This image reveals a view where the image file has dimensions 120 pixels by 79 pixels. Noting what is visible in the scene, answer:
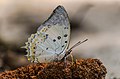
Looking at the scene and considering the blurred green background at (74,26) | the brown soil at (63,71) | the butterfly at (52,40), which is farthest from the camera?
the blurred green background at (74,26)

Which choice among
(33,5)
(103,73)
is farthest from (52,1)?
(103,73)

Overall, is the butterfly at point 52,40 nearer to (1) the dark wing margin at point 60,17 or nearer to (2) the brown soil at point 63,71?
(1) the dark wing margin at point 60,17

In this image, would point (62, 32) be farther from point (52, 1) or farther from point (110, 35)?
point (52, 1)

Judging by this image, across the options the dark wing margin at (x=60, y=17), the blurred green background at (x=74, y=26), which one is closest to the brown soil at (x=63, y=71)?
the dark wing margin at (x=60, y=17)

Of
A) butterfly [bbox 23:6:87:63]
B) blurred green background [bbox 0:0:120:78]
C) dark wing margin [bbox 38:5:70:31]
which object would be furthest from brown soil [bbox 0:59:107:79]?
blurred green background [bbox 0:0:120:78]

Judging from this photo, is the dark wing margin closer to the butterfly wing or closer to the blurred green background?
the butterfly wing

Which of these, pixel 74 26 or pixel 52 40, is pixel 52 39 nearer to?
pixel 52 40

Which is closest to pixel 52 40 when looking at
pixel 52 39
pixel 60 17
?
pixel 52 39
